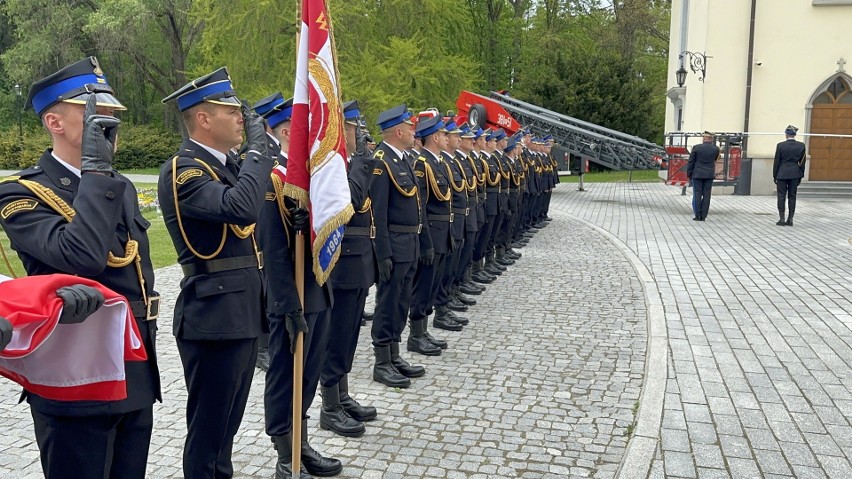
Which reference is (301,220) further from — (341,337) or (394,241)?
(394,241)

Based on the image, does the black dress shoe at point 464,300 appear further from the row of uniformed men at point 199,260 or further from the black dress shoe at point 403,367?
the row of uniformed men at point 199,260

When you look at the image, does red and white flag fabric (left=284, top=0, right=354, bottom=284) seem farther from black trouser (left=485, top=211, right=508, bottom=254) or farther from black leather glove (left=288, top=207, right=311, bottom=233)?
black trouser (left=485, top=211, right=508, bottom=254)

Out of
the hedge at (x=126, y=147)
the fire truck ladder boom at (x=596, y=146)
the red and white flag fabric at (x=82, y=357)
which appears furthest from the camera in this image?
the hedge at (x=126, y=147)

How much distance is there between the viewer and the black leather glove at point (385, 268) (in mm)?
5628

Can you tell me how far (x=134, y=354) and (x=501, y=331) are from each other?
5221mm

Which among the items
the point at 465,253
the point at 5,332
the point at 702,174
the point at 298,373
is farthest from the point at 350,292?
the point at 702,174

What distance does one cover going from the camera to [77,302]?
7.23 feet

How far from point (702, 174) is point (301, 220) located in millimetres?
14389

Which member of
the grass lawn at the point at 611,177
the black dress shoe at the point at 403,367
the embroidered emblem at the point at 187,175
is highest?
the embroidered emblem at the point at 187,175

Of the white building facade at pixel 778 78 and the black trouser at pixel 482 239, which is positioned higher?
the white building facade at pixel 778 78

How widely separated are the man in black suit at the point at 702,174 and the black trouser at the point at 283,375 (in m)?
14.2

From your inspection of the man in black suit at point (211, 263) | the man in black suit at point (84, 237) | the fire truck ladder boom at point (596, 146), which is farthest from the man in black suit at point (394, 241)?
the fire truck ladder boom at point (596, 146)

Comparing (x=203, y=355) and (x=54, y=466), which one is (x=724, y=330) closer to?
Answer: (x=203, y=355)

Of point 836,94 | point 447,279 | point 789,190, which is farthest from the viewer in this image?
point 836,94
